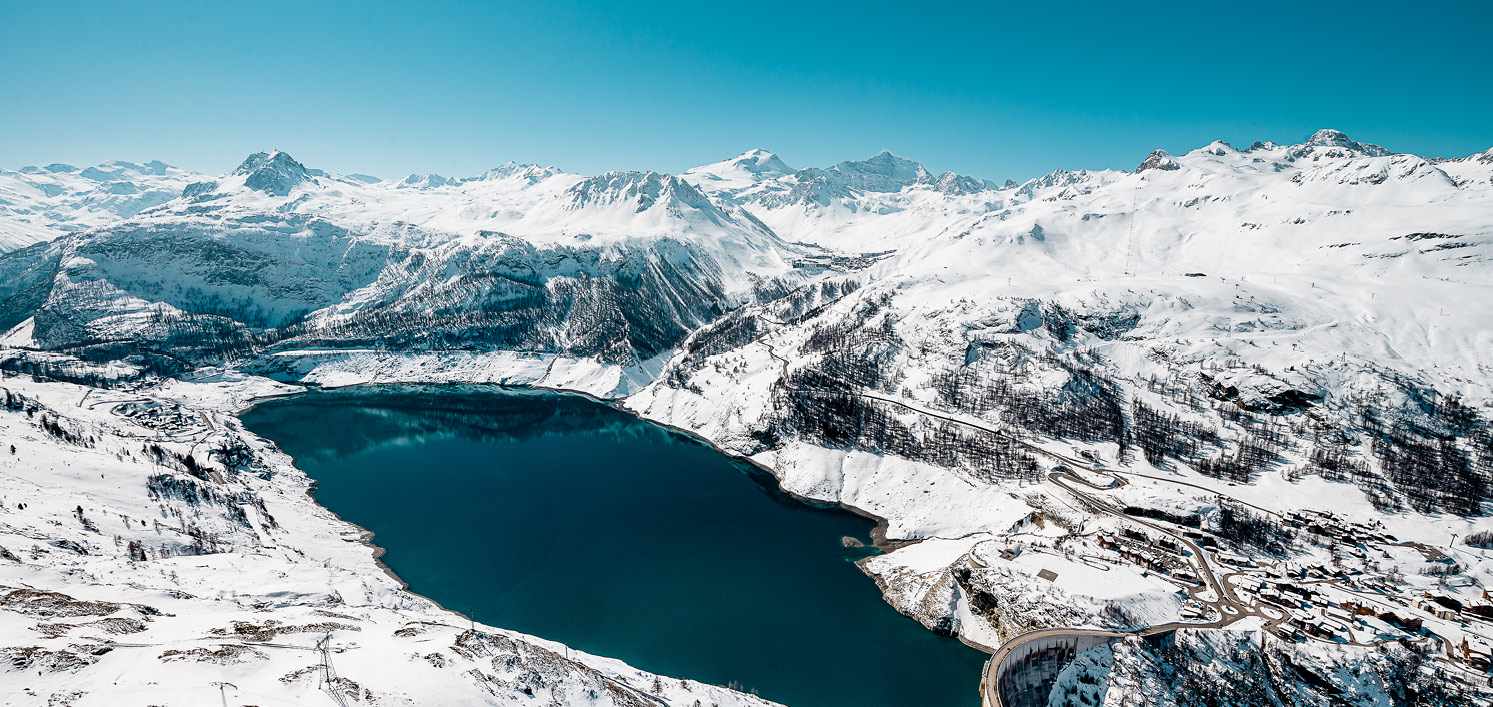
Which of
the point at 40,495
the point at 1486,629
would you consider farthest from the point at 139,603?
the point at 1486,629

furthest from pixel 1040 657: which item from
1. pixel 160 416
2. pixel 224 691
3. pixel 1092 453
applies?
pixel 160 416

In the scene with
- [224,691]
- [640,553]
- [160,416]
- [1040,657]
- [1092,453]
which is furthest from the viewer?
[160,416]

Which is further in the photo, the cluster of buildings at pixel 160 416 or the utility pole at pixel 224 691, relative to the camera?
the cluster of buildings at pixel 160 416

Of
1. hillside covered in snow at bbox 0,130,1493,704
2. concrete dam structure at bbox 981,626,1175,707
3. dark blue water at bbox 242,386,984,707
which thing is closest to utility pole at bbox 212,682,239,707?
hillside covered in snow at bbox 0,130,1493,704

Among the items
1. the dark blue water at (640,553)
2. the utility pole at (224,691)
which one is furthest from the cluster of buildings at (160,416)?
the utility pole at (224,691)

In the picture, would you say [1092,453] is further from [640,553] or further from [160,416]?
[160,416]

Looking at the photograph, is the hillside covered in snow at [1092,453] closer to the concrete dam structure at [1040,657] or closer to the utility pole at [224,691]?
the concrete dam structure at [1040,657]

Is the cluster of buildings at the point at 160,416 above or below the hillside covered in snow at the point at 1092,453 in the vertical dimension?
below

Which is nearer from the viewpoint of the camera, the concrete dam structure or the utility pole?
the utility pole

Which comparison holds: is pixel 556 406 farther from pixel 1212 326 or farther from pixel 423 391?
pixel 1212 326

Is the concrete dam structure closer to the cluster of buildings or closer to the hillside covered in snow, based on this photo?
the hillside covered in snow
